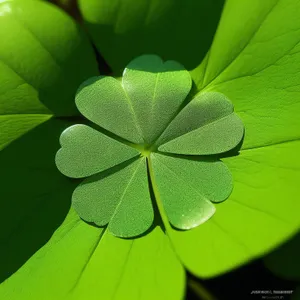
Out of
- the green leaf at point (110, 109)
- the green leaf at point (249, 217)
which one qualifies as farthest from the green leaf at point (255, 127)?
the green leaf at point (110, 109)

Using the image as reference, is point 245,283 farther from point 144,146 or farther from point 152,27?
point 152,27

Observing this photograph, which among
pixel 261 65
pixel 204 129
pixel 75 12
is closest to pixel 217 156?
pixel 204 129

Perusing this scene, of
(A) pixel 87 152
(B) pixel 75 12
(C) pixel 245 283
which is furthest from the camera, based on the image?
(C) pixel 245 283

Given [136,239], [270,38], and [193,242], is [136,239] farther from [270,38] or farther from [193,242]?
[270,38]

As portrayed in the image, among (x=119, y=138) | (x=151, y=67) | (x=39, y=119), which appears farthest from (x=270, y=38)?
(x=39, y=119)

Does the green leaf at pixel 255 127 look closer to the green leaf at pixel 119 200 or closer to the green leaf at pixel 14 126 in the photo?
the green leaf at pixel 119 200
